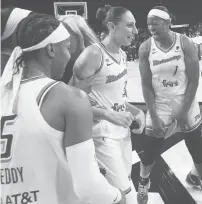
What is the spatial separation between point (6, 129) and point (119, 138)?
122 cm

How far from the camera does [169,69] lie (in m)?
2.82

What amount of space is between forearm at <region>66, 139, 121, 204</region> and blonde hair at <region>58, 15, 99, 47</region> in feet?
3.58

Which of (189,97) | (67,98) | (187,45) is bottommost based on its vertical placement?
(189,97)

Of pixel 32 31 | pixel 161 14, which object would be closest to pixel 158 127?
pixel 161 14

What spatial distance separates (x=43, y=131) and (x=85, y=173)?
0.19 m

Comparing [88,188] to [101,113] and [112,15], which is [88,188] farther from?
[112,15]

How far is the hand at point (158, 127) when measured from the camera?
285cm

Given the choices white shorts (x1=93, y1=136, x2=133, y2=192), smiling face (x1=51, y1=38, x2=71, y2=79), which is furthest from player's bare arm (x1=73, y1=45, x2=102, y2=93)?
smiling face (x1=51, y1=38, x2=71, y2=79)

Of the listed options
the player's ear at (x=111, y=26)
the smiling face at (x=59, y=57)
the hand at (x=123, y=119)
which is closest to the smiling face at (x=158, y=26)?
the player's ear at (x=111, y=26)

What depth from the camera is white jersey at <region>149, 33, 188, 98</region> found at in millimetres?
2807

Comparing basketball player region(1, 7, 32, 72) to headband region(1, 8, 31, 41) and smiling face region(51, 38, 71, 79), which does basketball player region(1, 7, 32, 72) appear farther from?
smiling face region(51, 38, 71, 79)

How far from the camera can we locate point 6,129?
3.40 ft

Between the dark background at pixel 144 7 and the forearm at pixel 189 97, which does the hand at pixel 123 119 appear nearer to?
the forearm at pixel 189 97

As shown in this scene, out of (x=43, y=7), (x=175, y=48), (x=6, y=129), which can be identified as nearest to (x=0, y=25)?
(x=6, y=129)
